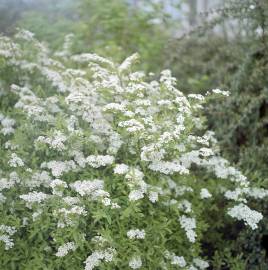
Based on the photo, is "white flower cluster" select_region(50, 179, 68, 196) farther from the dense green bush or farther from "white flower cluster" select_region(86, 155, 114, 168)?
the dense green bush

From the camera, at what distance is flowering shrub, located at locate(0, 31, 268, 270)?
2.55 meters

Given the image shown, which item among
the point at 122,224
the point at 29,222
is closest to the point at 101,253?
the point at 122,224

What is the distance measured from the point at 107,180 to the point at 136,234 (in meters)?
0.34

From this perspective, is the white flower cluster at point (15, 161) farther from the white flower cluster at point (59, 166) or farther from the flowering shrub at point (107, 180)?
the white flower cluster at point (59, 166)

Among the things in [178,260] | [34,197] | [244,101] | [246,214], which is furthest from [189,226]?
[244,101]

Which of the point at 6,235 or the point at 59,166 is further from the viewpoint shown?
the point at 59,166

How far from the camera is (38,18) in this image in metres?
4.93

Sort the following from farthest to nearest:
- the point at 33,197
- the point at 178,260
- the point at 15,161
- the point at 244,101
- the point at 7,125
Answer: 1. the point at 244,101
2. the point at 7,125
3. the point at 178,260
4. the point at 15,161
5. the point at 33,197

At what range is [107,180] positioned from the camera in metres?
2.75

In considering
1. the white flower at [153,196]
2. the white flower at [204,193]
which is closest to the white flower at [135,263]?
the white flower at [153,196]

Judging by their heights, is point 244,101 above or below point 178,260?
above

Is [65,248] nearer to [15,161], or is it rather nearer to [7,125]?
[15,161]

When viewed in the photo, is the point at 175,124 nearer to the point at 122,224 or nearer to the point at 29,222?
the point at 122,224

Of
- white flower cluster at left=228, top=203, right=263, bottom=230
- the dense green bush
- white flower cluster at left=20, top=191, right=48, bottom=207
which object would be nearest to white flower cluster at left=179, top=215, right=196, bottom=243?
white flower cluster at left=228, top=203, right=263, bottom=230
